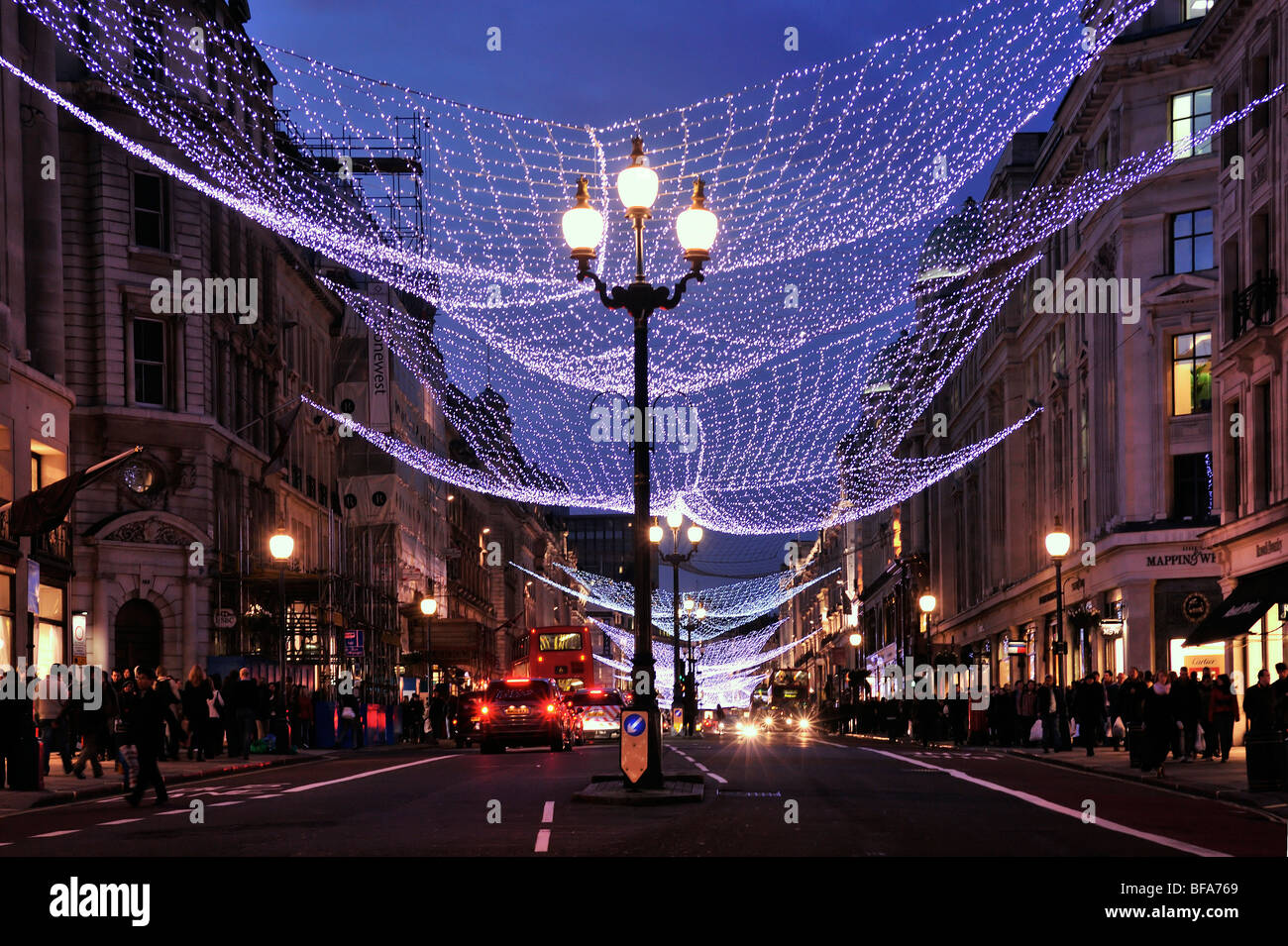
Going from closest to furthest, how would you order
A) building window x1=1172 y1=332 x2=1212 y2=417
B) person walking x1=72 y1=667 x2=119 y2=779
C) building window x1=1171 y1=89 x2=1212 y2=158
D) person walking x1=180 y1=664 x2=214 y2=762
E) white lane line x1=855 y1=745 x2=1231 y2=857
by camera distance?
1. white lane line x1=855 y1=745 x2=1231 y2=857
2. person walking x1=72 y1=667 x2=119 y2=779
3. person walking x1=180 y1=664 x2=214 y2=762
4. building window x1=1171 y1=89 x2=1212 y2=158
5. building window x1=1172 y1=332 x2=1212 y2=417

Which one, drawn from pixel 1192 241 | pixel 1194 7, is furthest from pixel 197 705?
pixel 1194 7

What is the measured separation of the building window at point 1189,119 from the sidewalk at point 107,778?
28.0m

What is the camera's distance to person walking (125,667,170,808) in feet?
73.0

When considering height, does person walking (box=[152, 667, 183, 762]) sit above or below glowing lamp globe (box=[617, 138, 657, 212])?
below

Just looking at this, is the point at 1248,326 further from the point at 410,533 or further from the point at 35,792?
the point at 410,533

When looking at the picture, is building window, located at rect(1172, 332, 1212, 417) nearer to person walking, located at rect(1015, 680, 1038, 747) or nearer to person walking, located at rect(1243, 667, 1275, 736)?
person walking, located at rect(1015, 680, 1038, 747)

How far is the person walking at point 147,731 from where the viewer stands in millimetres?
22250

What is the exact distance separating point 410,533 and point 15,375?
48802 mm

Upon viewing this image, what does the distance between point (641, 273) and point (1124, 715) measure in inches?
752

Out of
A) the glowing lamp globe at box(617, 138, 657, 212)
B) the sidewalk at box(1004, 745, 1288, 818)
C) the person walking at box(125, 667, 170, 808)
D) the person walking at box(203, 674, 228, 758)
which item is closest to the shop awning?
the sidewalk at box(1004, 745, 1288, 818)

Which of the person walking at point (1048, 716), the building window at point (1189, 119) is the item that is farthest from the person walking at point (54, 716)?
the building window at point (1189, 119)

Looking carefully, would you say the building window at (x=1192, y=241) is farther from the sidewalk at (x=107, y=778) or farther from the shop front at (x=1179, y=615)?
the sidewalk at (x=107, y=778)

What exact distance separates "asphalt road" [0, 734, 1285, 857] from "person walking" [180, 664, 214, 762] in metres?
6.37
